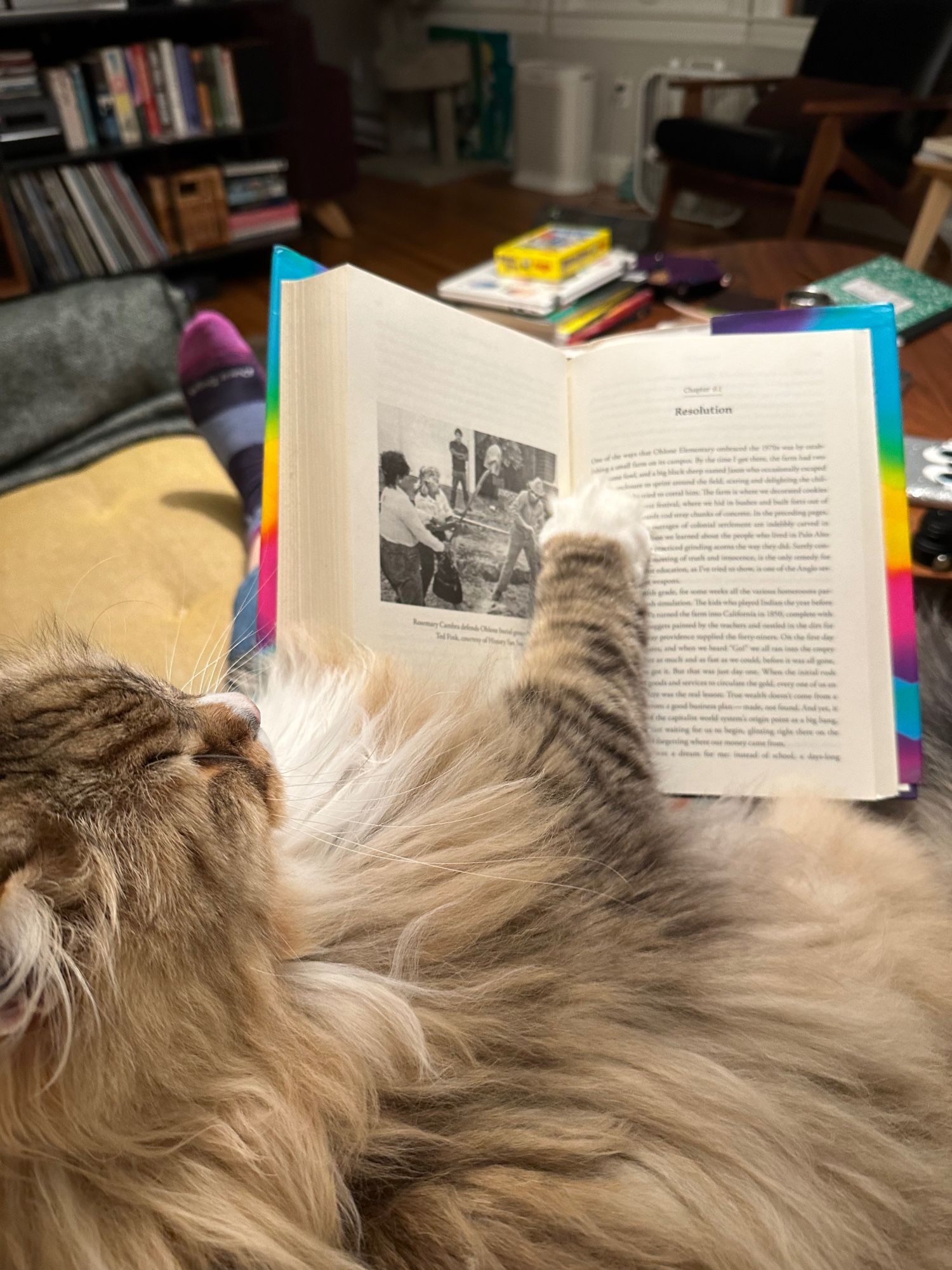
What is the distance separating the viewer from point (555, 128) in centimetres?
422

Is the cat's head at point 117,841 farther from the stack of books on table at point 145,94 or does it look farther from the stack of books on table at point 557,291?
the stack of books on table at point 145,94

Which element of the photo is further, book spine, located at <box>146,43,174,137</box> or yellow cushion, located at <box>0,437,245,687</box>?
book spine, located at <box>146,43,174,137</box>

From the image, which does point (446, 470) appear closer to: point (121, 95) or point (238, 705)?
point (238, 705)

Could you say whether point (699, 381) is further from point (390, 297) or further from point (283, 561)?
point (283, 561)

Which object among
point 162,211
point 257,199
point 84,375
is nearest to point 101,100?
point 162,211

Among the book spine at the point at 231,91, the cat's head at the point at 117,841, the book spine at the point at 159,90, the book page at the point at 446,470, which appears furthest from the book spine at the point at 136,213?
the cat's head at the point at 117,841

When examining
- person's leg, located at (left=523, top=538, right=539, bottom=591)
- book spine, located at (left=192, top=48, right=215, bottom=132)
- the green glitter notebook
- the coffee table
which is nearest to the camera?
person's leg, located at (left=523, top=538, right=539, bottom=591)

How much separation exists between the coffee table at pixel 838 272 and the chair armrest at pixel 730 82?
6.18 ft

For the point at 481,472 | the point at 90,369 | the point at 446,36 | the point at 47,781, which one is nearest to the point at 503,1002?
the point at 47,781

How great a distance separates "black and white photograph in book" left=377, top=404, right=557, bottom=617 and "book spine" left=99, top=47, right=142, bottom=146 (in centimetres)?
304

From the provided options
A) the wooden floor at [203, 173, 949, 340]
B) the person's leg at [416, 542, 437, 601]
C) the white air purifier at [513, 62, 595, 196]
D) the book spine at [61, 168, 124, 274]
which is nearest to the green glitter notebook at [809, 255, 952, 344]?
the person's leg at [416, 542, 437, 601]

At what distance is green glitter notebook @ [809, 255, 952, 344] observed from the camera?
1425 millimetres

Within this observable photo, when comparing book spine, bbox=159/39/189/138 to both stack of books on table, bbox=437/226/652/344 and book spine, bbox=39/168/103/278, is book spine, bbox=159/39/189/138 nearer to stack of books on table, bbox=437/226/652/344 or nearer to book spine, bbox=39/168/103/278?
book spine, bbox=39/168/103/278

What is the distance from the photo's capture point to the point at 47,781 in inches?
19.4
